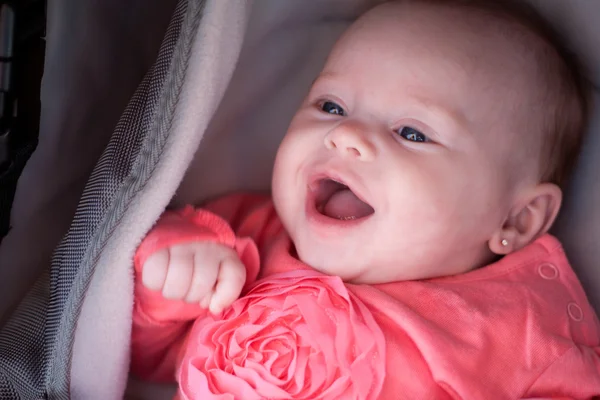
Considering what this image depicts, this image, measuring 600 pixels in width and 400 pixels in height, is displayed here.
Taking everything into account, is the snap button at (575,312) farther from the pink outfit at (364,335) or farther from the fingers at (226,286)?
the fingers at (226,286)

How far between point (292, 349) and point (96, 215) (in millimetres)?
305

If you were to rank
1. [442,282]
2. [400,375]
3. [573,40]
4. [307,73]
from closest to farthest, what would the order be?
[400,375], [442,282], [573,40], [307,73]

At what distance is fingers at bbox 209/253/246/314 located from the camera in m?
0.91

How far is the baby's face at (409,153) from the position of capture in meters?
0.92

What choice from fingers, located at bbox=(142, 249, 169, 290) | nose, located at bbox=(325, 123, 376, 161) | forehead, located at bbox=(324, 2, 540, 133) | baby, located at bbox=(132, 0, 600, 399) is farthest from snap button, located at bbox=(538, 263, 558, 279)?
fingers, located at bbox=(142, 249, 169, 290)

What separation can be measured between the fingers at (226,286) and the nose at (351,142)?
0.21 meters

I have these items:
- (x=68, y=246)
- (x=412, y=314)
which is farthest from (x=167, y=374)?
(x=412, y=314)

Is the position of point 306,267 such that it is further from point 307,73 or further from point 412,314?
point 307,73

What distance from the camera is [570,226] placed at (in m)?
1.20

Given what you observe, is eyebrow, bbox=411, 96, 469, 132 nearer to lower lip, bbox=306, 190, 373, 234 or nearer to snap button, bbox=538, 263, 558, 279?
lower lip, bbox=306, 190, 373, 234

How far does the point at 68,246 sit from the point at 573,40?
856mm

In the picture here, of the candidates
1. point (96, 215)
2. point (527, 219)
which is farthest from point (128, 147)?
point (527, 219)

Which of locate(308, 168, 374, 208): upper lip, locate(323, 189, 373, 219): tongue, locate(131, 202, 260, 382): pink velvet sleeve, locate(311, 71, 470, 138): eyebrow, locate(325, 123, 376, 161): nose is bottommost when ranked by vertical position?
locate(131, 202, 260, 382): pink velvet sleeve

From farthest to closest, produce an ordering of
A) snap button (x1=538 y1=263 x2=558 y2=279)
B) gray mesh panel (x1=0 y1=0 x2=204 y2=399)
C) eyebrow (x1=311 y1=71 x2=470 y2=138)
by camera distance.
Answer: snap button (x1=538 y1=263 x2=558 y2=279)
eyebrow (x1=311 y1=71 x2=470 y2=138)
gray mesh panel (x1=0 y1=0 x2=204 y2=399)
